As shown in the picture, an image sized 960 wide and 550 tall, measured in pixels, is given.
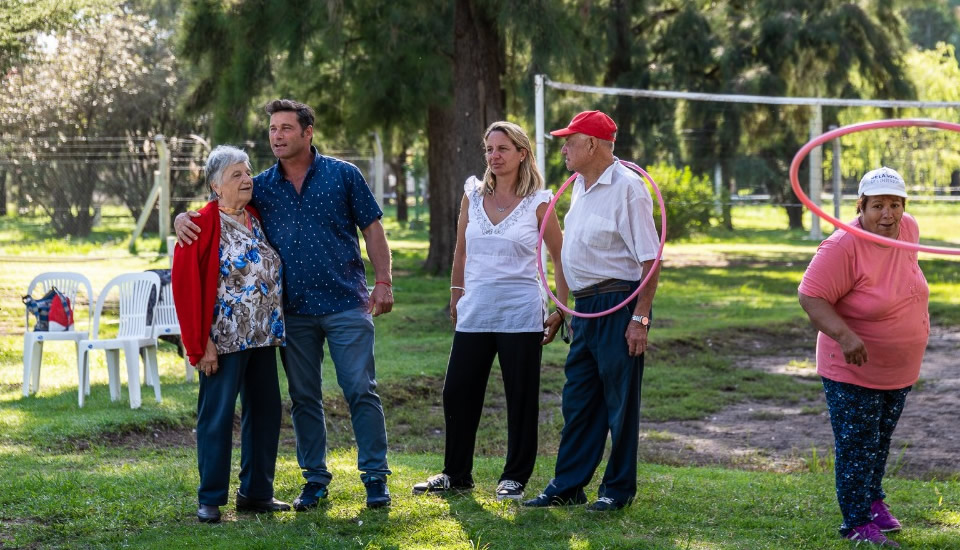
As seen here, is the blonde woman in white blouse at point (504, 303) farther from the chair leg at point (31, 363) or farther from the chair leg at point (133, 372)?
the chair leg at point (31, 363)

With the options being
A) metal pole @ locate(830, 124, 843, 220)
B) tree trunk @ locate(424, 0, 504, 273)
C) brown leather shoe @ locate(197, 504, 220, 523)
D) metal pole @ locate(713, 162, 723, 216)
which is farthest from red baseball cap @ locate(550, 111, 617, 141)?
metal pole @ locate(713, 162, 723, 216)

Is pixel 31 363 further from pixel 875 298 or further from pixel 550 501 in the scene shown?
pixel 875 298

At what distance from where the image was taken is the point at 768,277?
822 inches

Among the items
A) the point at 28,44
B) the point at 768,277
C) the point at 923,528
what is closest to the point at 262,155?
the point at 28,44

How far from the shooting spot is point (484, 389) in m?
6.13

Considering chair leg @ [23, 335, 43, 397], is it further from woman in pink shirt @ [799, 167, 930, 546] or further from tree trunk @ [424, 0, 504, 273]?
woman in pink shirt @ [799, 167, 930, 546]

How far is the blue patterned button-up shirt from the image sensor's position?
5.73 meters

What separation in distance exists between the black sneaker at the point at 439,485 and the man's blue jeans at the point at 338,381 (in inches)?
13.2

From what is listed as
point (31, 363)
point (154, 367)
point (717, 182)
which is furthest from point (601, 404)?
point (717, 182)

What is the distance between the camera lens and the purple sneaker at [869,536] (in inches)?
205

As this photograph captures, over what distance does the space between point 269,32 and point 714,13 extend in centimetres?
1353

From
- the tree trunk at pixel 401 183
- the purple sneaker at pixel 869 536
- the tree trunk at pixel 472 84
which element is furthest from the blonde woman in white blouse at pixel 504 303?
the tree trunk at pixel 401 183

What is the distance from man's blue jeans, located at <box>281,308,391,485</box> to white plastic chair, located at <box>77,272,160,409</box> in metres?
3.64

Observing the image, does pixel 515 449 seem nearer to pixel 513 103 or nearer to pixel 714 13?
pixel 513 103
